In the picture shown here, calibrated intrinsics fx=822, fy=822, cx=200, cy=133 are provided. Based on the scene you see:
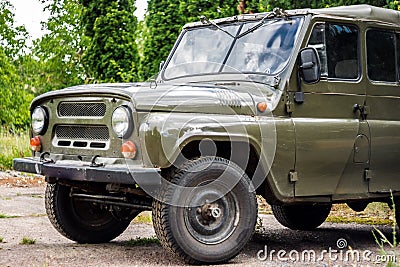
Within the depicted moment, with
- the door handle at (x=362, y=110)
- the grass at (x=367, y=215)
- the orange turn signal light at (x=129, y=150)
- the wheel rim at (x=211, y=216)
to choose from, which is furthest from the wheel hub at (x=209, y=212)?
the grass at (x=367, y=215)

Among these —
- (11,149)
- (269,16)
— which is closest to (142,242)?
(269,16)

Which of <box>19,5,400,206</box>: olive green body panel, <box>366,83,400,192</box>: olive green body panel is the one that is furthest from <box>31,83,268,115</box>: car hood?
<box>366,83,400,192</box>: olive green body panel

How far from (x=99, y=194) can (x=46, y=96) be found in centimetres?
99

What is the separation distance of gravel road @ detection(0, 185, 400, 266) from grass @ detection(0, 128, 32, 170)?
8.29m

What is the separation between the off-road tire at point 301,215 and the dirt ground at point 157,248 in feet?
0.37

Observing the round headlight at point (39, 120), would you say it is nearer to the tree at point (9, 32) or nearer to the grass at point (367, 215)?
the grass at point (367, 215)

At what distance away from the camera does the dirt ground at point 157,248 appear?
677 cm

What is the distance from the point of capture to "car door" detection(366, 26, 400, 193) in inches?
306

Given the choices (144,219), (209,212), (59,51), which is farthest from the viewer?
(59,51)

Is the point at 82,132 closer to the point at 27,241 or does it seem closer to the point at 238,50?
the point at 27,241

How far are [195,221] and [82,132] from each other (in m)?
1.29

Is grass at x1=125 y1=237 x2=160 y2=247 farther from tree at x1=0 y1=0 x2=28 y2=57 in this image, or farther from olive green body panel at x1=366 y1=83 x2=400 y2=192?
tree at x1=0 y1=0 x2=28 y2=57

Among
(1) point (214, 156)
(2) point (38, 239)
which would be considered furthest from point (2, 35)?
(1) point (214, 156)

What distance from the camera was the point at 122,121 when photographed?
6.52 meters
